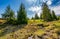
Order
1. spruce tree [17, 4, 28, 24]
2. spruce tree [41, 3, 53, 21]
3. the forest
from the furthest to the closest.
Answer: spruce tree [41, 3, 53, 21], spruce tree [17, 4, 28, 24], the forest

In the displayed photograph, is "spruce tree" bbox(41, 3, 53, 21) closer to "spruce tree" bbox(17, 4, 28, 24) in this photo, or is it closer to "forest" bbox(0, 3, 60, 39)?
"forest" bbox(0, 3, 60, 39)

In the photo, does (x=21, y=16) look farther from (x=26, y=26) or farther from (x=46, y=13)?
(x=46, y=13)

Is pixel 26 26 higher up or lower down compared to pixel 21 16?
lower down

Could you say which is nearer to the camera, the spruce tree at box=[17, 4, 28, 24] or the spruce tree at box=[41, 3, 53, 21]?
the spruce tree at box=[17, 4, 28, 24]

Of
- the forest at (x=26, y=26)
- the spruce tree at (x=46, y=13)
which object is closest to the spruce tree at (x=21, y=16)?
the forest at (x=26, y=26)

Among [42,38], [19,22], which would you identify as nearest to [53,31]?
[42,38]

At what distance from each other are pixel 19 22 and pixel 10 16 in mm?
16543

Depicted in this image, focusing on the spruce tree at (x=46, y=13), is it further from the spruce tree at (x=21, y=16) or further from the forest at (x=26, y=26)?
the spruce tree at (x=21, y=16)

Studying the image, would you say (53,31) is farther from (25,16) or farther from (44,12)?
(44,12)

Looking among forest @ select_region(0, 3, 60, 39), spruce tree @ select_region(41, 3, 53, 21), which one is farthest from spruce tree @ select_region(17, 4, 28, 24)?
spruce tree @ select_region(41, 3, 53, 21)

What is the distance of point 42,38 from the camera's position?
180 ft

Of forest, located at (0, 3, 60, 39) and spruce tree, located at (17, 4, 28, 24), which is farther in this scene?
spruce tree, located at (17, 4, 28, 24)

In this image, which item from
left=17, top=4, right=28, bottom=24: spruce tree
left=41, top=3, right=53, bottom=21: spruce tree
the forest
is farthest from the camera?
left=41, top=3, right=53, bottom=21: spruce tree

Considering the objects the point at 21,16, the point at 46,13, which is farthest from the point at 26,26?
the point at 46,13
